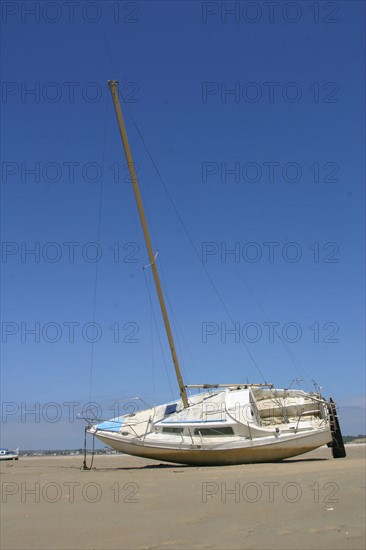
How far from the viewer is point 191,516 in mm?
10648

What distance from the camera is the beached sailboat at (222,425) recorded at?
2950 centimetres

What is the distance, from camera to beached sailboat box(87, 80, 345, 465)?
Answer: 2950cm

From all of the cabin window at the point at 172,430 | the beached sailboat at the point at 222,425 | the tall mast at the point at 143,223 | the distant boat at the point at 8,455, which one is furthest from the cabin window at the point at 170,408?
the distant boat at the point at 8,455

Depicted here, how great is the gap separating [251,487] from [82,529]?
6.09 metres

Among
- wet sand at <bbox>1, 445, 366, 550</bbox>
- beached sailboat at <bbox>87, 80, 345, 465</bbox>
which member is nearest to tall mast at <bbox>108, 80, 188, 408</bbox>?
beached sailboat at <bbox>87, 80, 345, 465</bbox>

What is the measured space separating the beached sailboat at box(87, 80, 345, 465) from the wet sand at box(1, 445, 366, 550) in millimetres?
14235

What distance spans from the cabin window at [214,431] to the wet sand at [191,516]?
47.5 ft

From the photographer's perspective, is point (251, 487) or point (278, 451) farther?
point (278, 451)

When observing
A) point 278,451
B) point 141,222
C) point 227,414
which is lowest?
point 278,451

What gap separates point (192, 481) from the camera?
1747 centimetres

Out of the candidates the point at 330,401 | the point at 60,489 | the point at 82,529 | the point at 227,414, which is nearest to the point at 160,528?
the point at 82,529

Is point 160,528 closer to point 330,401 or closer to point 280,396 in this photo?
point 330,401

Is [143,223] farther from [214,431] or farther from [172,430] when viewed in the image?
[214,431]

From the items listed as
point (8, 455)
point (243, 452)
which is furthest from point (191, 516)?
point (8, 455)
